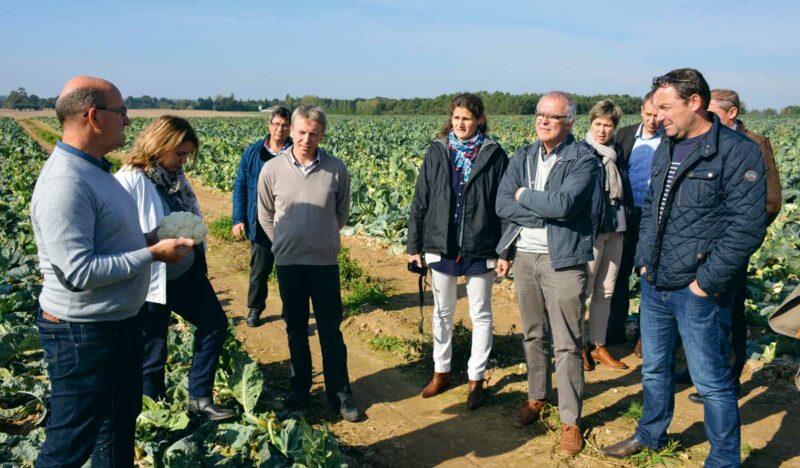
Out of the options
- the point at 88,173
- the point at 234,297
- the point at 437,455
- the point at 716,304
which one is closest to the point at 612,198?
the point at 716,304

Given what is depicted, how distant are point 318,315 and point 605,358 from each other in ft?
8.43

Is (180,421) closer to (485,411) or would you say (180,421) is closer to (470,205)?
(485,411)

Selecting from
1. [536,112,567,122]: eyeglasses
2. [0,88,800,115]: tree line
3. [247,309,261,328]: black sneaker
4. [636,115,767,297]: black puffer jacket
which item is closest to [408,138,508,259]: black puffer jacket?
[536,112,567,122]: eyeglasses

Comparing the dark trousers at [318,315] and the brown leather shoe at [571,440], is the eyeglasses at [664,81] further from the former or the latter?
the dark trousers at [318,315]

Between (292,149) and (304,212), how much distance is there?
0.46m

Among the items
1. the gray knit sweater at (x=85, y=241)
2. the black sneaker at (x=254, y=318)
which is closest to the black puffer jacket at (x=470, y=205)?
the gray knit sweater at (x=85, y=241)

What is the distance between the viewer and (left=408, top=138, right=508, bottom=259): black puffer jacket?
4410 mm

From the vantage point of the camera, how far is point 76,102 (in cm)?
252

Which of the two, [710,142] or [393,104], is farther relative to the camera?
[393,104]

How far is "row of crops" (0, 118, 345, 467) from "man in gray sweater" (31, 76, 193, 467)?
0.87m

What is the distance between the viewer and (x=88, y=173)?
8.32 ft

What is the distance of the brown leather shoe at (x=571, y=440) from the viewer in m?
4.05

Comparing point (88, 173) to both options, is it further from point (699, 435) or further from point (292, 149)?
point (699, 435)

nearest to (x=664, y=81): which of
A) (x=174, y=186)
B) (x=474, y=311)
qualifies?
(x=474, y=311)
